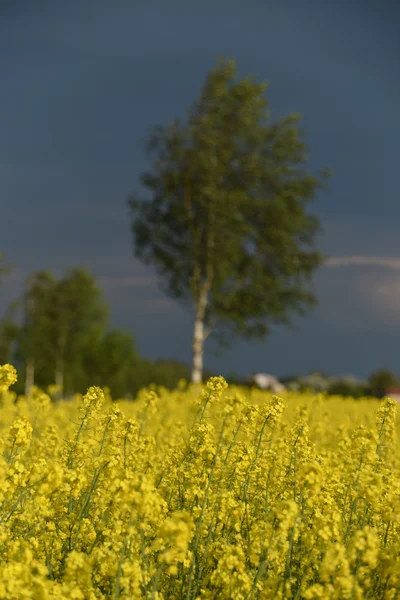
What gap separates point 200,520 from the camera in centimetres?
444

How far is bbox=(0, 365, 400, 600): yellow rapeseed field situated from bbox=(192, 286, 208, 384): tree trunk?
18.0 meters

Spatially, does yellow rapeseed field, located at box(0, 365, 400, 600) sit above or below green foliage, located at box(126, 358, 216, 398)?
below

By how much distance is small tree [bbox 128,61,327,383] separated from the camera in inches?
1018

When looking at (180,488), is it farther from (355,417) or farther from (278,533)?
(355,417)

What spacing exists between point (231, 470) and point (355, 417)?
9.77 metres

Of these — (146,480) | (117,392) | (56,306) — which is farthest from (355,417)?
(56,306)

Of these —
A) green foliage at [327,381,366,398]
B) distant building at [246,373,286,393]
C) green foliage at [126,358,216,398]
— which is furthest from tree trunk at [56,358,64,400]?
green foliage at [327,381,366,398]

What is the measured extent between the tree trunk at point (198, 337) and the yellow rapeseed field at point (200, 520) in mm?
18042

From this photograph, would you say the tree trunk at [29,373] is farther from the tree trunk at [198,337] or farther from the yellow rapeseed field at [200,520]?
the yellow rapeseed field at [200,520]

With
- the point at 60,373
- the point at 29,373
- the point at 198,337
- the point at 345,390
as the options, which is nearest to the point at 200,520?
the point at 198,337

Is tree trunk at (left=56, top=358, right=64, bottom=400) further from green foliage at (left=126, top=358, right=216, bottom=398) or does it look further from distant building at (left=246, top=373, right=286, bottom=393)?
distant building at (left=246, top=373, right=286, bottom=393)

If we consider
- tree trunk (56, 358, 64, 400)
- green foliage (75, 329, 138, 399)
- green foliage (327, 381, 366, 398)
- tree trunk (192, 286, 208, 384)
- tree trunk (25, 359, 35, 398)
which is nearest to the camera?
tree trunk (192, 286, 208, 384)

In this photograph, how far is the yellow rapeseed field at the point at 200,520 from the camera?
3842mm

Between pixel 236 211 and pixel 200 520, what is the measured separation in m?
21.7
